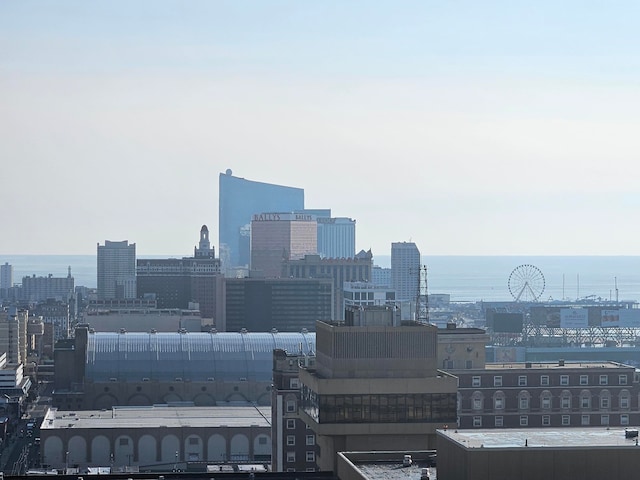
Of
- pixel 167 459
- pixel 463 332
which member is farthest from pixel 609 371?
pixel 167 459

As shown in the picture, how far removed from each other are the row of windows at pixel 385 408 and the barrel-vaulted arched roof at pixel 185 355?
57288mm

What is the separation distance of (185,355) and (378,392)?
63.1 m

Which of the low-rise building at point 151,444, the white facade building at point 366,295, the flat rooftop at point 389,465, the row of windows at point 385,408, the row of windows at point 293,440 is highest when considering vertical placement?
the white facade building at point 366,295

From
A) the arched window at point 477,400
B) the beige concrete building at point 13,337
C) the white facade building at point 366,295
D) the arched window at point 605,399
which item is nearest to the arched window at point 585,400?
the arched window at point 605,399

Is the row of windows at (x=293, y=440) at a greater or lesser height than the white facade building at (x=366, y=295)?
lesser

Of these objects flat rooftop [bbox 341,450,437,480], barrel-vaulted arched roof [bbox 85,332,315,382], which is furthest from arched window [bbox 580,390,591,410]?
barrel-vaulted arched roof [bbox 85,332,315,382]

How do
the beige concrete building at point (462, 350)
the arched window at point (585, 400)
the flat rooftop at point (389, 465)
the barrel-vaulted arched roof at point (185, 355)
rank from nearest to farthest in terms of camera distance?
the flat rooftop at point (389, 465) → the arched window at point (585, 400) → the beige concrete building at point (462, 350) → the barrel-vaulted arched roof at point (185, 355)

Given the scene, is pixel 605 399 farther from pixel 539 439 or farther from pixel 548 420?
pixel 539 439

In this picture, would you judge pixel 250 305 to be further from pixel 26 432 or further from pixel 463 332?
pixel 463 332

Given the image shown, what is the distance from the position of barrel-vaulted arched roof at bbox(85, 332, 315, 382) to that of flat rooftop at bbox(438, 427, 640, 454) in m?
71.0

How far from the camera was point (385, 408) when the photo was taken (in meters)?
42.6

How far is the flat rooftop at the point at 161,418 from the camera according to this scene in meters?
80.1

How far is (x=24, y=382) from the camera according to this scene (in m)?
123

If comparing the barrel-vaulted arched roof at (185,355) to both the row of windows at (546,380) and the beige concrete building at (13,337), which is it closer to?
the beige concrete building at (13,337)
